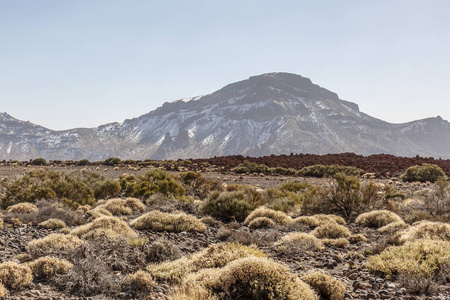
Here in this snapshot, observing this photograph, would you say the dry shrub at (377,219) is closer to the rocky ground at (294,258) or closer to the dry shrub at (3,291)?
the rocky ground at (294,258)

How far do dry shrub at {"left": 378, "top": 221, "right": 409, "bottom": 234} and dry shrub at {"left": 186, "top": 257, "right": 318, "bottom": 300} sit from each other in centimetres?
735

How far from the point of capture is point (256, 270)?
527 cm

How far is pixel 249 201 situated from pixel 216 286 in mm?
10671

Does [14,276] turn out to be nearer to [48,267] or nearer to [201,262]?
[48,267]

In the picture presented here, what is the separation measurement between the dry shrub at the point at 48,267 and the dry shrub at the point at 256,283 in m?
3.18

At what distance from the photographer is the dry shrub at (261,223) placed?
12695 mm

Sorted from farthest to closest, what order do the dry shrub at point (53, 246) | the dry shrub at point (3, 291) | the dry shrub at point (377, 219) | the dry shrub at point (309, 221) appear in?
the dry shrub at point (377, 219)
the dry shrub at point (309, 221)
the dry shrub at point (53, 246)
the dry shrub at point (3, 291)

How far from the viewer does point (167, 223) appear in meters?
11.4

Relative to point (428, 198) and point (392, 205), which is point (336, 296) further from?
point (428, 198)

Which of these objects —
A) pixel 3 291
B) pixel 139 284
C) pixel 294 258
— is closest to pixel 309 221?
pixel 294 258

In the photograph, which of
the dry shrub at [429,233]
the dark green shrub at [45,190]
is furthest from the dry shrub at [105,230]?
the dry shrub at [429,233]

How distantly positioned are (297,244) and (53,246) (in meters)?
5.99

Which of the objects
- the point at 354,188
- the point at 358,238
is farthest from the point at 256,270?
the point at 354,188

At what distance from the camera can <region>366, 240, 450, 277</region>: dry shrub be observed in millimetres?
6863
